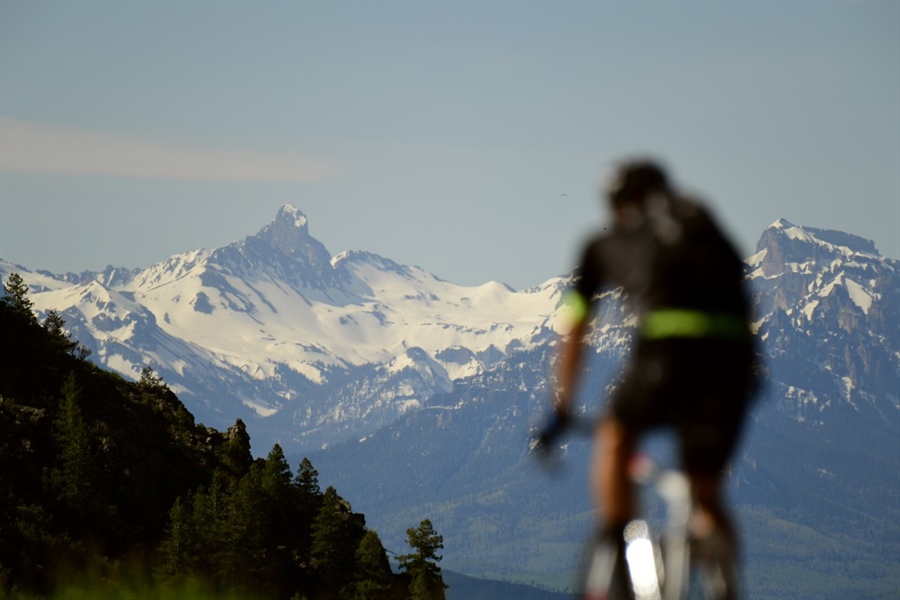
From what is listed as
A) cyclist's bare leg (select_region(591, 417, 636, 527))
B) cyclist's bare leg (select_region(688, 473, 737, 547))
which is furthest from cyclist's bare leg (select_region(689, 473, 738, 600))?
cyclist's bare leg (select_region(591, 417, 636, 527))

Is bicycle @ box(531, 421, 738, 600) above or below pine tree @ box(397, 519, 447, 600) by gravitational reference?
below

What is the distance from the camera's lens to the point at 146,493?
61.9 meters

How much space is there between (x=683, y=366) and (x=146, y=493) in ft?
187

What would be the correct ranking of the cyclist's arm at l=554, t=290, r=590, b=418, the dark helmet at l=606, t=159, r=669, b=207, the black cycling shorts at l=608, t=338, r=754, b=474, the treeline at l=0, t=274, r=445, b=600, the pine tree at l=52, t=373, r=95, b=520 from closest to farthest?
the black cycling shorts at l=608, t=338, r=754, b=474
the cyclist's arm at l=554, t=290, r=590, b=418
the dark helmet at l=606, t=159, r=669, b=207
the treeline at l=0, t=274, r=445, b=600
the pine tree at l=52, t=373, r=95, b=520

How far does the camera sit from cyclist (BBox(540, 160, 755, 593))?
7230 mm

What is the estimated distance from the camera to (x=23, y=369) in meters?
63.2

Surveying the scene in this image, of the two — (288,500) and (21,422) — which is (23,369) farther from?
(288,500)

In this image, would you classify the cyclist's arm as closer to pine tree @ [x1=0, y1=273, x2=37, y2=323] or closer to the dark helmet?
the dark helmet

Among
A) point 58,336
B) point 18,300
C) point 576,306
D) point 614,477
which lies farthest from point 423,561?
point 614,477

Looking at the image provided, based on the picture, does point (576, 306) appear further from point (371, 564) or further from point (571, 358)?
point (371, 564)

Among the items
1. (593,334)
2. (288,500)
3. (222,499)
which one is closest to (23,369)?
(222,499)

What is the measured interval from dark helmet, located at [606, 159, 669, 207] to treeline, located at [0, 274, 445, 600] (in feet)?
131

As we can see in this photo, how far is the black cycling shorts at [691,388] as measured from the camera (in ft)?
23.9

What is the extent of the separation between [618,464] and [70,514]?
165 feet
